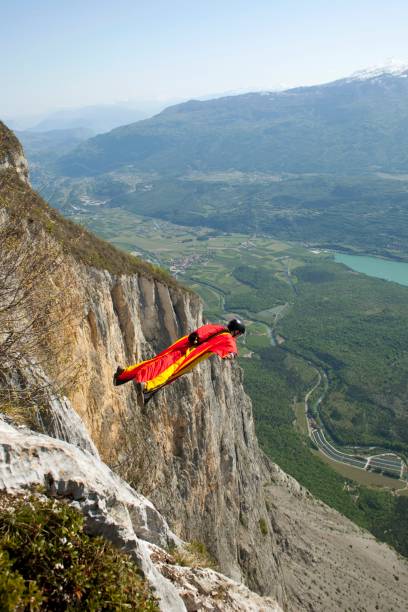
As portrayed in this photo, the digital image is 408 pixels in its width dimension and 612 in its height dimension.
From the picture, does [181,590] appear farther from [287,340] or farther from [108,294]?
[287,340]

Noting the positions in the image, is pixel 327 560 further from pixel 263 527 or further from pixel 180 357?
pixel 180 357

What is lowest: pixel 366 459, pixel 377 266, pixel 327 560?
pixel 366 459

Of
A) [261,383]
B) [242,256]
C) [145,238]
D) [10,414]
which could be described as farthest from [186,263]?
[10,414]

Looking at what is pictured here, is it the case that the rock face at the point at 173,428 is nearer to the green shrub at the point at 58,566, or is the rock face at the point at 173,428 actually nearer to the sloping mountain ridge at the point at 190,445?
the sloping mountain ridge at the point at 190,445

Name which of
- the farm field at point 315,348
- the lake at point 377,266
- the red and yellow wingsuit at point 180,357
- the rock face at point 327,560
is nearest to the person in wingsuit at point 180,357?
the red and yellow wingsuit at point 180,357

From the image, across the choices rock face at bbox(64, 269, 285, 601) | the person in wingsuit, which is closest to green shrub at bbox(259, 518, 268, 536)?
rock face at bbox(64, 269, 285, 601)

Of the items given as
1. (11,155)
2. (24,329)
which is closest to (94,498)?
(24,329)

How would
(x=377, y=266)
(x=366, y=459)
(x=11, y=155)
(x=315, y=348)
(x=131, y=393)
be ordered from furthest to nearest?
(x=377, y=266) < (x=315, y=348) < (x=366, y=459) < (x=11, y=155) < (x=131, y=393)
